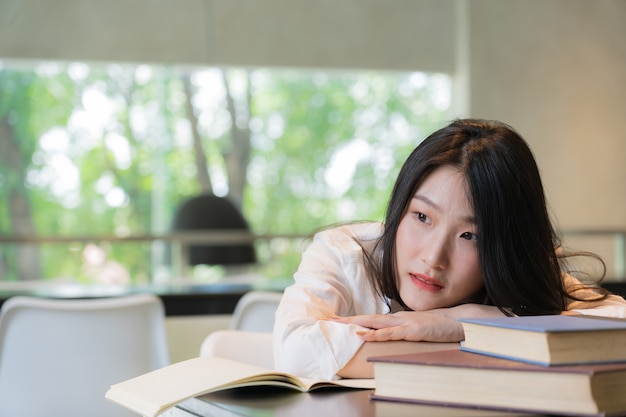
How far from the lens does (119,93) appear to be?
20.9 feet

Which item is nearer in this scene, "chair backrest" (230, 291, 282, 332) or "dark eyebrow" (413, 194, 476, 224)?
"dark eyebrow" (413, 194, 476, 224)

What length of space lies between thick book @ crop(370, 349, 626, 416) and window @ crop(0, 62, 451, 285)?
544 centimetres

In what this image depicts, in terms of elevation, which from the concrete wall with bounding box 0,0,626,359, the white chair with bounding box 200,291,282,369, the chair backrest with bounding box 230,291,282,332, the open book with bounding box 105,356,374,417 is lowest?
the chair backrest with bounding box 230,291,282,332

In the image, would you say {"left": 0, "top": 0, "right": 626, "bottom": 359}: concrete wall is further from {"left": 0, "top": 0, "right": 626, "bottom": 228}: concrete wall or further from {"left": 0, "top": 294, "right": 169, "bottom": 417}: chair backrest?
{"left": 0, "top": 294, "right": 169, "bottom": 417}: chair backrest

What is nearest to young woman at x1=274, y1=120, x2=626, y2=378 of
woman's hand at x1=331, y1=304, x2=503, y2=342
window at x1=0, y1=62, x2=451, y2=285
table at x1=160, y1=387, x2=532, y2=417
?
woman's hand at x1=331, y1=304, x2=503, y2=342

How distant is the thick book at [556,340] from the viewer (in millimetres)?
805

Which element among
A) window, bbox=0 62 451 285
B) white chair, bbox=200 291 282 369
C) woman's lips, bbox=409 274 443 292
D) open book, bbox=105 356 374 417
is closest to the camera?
open book, bbox=105 356 374 417

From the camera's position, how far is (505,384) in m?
0.80

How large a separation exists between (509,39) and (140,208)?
2892mm

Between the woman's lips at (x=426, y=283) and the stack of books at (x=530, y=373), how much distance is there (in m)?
0.43

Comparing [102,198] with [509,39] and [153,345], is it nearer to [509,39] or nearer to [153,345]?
[509,39]

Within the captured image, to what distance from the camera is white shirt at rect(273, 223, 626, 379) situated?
1238 millimetres

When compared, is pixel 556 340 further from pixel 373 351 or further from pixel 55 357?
pixel 55 357

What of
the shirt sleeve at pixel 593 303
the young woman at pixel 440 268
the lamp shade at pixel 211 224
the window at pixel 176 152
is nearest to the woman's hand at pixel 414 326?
the young woman at pixel 440 268
